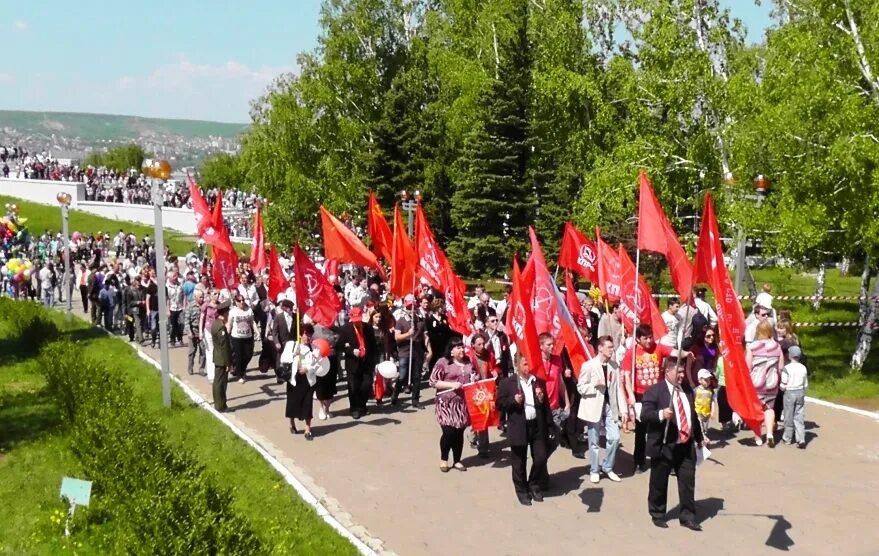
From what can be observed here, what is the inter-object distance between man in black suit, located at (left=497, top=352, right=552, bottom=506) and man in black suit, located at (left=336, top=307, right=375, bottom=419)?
157 inches

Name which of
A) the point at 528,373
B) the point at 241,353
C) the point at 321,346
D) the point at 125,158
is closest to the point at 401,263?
the point at 321,346

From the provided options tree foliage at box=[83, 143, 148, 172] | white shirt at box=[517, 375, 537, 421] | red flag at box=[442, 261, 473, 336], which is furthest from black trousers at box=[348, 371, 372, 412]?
tree foliage at box=[83, 143, 148, 172]

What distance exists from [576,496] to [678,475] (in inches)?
55.2

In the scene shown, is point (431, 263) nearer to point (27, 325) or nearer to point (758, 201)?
point (758, 201)

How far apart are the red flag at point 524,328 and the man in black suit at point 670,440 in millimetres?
1280

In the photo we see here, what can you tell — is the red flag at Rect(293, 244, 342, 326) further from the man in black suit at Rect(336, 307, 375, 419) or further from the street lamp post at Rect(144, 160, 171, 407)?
the street lamp post at Rect(144, 160, 171, 407)

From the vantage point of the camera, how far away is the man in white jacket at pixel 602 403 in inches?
415

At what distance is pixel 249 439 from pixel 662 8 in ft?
58.9

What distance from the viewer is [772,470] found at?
37.2 ft

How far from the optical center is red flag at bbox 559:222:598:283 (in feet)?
52.6

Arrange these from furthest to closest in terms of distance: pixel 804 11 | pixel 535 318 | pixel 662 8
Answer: pixel 662 8
pixel 804 11
pixel 535 318

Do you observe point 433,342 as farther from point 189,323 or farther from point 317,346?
point 189,323

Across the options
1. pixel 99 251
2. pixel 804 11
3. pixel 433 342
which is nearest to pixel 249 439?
pixel 433 342

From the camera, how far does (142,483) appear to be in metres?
8.40
